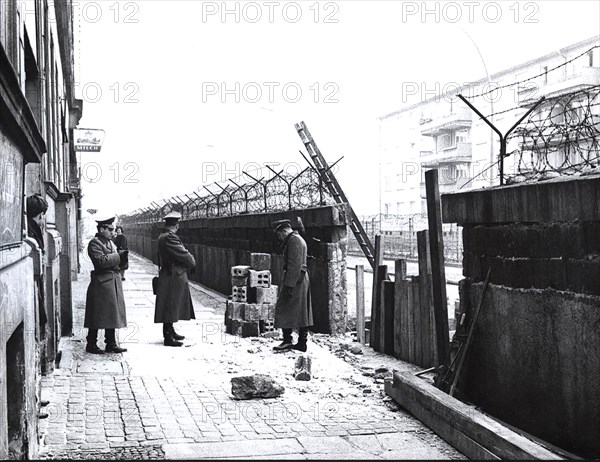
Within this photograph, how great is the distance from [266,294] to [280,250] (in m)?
2.65

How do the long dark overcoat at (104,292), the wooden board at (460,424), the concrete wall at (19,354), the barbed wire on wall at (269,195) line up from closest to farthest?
the concrete wall at (19,354) < the wooden board at (460,424) < the long dark overcoat at (104,292) < the barbed wire on wall at (269,195)

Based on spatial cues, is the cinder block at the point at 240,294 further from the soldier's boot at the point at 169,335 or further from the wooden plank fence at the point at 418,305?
the wooden plank fence at the point at 418,305

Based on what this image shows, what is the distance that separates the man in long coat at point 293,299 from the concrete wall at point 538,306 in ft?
10.4

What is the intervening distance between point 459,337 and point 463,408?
1.43 m

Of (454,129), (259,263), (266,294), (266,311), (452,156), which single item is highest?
(454,129)

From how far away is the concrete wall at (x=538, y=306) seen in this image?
547cm

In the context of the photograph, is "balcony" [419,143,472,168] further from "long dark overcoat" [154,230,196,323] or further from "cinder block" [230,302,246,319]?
"long dark overcoat" [154,230,196,323]

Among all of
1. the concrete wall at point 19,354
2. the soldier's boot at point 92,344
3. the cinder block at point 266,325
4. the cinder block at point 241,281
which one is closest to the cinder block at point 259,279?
the cinder block at point 241,281

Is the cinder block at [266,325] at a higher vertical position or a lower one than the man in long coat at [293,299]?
lower

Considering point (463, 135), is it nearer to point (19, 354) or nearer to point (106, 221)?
point (106, 221)

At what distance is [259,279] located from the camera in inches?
468

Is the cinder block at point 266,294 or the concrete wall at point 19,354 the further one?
the cinder block at point 266,294

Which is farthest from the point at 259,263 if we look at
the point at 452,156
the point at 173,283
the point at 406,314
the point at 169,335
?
the point at 452,156

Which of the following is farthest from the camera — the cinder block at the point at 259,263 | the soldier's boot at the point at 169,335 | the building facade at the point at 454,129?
the building facade at the point at 454,129
